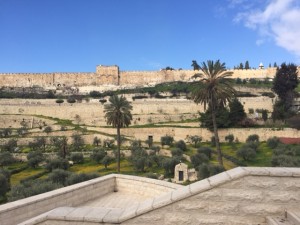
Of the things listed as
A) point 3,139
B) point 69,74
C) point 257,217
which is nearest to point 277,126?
point 3,139

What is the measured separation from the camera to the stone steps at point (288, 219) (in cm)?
386

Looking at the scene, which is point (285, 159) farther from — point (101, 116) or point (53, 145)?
point (101, 116)

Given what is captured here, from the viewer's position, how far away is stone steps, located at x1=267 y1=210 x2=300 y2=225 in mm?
3861

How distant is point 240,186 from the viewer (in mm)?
4230

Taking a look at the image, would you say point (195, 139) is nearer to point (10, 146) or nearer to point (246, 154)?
point (246, 154)

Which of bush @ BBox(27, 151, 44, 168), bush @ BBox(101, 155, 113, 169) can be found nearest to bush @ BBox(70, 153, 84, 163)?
bush @ BBox(27, 151, 44, 168)

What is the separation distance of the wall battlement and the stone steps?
9554 centimetres

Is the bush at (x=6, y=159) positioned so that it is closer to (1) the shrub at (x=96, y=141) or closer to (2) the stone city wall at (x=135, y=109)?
(1) the shrub at (x=96, y=141)

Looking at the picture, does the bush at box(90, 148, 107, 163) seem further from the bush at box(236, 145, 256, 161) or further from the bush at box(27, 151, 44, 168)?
the bush at box(236, 145, 256, 161)

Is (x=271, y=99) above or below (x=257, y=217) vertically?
above

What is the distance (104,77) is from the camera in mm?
98438

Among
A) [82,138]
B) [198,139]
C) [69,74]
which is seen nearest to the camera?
[198,139]

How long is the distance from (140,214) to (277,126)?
4574 cm

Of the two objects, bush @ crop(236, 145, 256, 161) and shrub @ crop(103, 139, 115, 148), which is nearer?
bush @ crop(236, 145, 256, 161)
